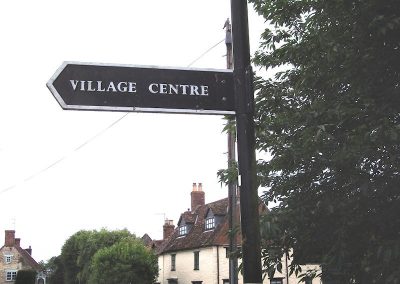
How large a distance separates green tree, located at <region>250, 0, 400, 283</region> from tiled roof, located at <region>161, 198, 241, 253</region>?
101ft

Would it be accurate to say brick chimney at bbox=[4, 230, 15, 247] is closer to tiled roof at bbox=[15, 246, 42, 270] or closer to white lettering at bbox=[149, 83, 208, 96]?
tiled roof at bbox=[15, 246, 42, 270]

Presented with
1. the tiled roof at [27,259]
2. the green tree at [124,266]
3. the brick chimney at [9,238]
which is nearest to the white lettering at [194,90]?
the green tree at [124,266]

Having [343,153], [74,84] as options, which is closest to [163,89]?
[74,84]

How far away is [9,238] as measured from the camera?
83875 millimetres

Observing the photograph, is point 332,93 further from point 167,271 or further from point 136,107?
point 167,271

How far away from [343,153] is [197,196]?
43.9 meters

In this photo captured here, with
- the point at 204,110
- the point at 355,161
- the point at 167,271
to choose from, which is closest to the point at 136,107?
the point at 204,110

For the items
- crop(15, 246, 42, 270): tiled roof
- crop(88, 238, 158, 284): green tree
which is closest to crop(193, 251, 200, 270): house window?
crop(88, 238, 158, 284): green tree

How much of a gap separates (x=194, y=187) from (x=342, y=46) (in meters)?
43.3

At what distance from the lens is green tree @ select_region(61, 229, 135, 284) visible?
162 ft

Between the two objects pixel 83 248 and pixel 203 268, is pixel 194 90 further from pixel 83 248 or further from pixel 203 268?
pixel 83 248

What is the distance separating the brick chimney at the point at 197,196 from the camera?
161 feet

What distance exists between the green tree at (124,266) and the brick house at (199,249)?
102 inches

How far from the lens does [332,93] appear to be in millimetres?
6535
